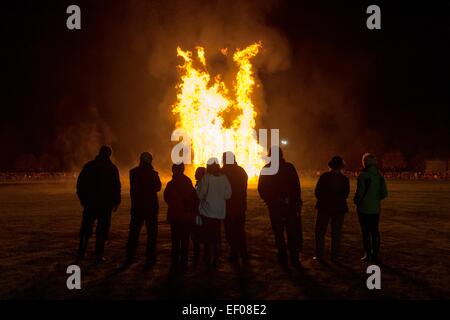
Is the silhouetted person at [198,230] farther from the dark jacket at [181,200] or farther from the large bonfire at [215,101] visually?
the large bonfire at [215,101]

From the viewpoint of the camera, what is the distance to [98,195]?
8086 mm

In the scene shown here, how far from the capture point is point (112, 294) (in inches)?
235

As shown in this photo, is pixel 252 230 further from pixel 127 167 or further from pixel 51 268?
pixel 127 167

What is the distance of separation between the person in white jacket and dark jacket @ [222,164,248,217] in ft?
1.40

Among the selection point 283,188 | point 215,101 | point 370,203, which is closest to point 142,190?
point 283,188

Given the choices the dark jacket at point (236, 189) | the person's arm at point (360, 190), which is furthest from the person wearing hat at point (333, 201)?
the dark jacket at point (236, 189)

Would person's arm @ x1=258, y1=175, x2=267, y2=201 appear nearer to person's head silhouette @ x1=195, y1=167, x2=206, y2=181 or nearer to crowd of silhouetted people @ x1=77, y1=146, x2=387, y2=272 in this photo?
crowd of silhouetted people @ x1=77, y1=146, x2=387, y2=272

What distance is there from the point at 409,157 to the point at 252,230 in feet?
241

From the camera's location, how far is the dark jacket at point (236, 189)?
27.1 ft

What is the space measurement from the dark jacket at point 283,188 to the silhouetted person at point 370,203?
115 centimetres

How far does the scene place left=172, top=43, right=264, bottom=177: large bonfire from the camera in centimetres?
3534

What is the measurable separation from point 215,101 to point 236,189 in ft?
90.4

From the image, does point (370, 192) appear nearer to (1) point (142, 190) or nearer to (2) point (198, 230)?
(2) point (198, 230)

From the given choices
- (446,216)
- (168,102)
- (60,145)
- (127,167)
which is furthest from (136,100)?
(446,216)
